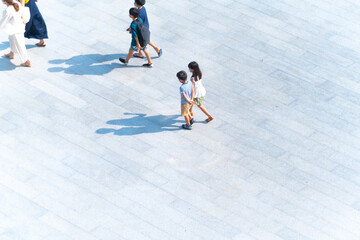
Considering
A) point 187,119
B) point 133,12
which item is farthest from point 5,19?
point 187,119

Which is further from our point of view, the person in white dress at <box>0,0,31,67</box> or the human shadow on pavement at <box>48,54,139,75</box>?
the human shadow on pavement at <box>48,54,139,75</box>

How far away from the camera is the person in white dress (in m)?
12.4

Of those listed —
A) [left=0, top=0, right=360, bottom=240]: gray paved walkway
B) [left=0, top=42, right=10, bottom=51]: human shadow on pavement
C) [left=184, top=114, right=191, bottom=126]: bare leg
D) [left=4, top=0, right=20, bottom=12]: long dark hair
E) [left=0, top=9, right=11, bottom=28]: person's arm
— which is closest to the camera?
[left=0, top=0, right=360, bottom=240]: gray paved walkway

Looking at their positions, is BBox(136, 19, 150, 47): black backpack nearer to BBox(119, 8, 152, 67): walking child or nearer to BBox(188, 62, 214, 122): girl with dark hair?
BBox(119, 8, 152, 67): walking child

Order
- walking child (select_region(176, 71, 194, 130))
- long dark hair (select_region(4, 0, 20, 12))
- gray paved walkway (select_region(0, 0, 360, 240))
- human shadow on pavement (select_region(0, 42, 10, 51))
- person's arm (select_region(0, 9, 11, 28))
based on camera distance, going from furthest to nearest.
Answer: human shadow on pavement (select_region(0, 42, 10, 51)) → person's arm (select_region(0, 9, 11, 28)) → long dark hair (select_region(4, 0, 20, 12)) → walking child (select_region(176, 71, 194, 130)) → gray paved walkway (select_region(0, 0, 360, 240))

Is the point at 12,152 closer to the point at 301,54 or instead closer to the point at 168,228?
the point at 168,228

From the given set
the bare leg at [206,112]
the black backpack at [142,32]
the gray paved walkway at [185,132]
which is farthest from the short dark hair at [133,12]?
the bare leg at [206,112]

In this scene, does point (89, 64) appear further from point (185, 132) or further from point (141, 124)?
point (185, 132)

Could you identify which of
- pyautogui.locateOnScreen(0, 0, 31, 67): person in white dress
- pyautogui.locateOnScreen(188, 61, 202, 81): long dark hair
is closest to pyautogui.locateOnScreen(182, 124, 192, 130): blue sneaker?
pyautogui.locateOnScreen(188, 61, 202, 81): long dark hair

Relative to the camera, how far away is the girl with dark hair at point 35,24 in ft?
43.1

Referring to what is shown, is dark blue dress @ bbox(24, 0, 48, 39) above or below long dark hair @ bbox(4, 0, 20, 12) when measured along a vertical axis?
below

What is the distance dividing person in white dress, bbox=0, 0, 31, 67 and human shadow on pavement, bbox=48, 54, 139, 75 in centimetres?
69

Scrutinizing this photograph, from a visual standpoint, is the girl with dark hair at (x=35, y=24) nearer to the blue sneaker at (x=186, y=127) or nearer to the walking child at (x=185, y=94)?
the walking child at (x=185, y=94)

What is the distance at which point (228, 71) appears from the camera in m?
13.5
